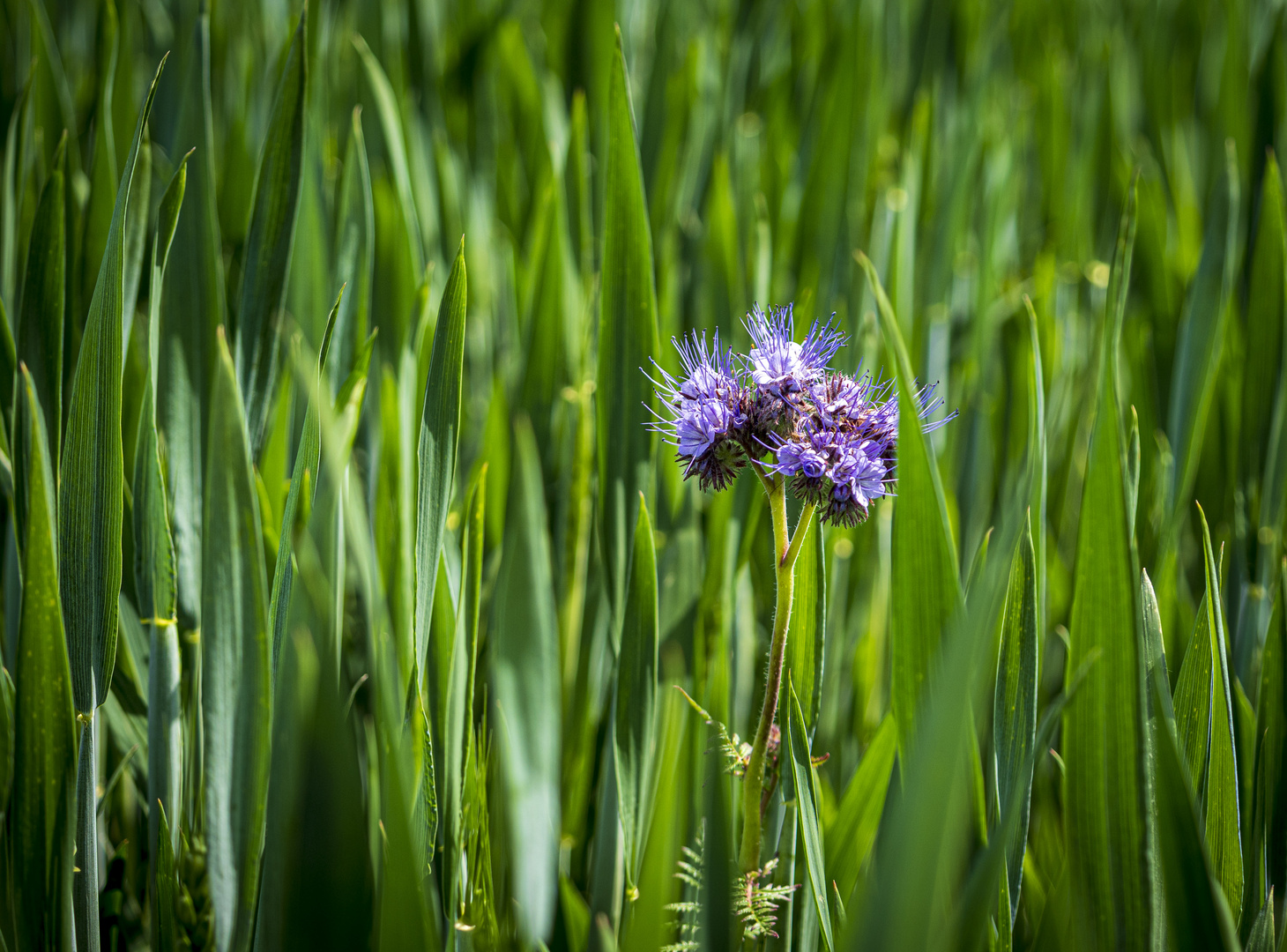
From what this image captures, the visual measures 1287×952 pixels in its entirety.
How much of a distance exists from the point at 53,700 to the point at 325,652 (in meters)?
0.18

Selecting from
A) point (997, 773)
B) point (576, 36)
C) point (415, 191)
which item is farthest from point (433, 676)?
point (576, 36)

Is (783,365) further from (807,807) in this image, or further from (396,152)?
(396,152)

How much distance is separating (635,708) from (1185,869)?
0.28 m

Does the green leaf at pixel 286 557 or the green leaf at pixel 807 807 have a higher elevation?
the green leaf at pixel 286 557

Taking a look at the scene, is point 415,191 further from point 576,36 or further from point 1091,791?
point 1091,791

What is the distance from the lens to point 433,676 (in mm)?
485

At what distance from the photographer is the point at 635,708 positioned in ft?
1.65

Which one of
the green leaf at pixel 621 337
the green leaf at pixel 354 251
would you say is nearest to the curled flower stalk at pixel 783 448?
the green leaf at pixel 621 337

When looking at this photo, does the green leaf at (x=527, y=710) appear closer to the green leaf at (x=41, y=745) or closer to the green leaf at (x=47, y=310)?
the green leaf at (x=41, y=745)

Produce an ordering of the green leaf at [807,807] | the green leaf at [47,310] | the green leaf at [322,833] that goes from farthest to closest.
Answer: the green leaf at [47,310], the green leaf at [807,807], the green leaf at [322,833]

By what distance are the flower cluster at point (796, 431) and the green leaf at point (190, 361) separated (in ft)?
1.11

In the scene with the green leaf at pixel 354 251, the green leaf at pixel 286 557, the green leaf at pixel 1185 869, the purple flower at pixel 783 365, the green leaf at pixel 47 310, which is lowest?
the green leaf at pixel 1185 869

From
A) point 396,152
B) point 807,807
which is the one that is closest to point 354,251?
point 396,152

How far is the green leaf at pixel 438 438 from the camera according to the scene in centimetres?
44
